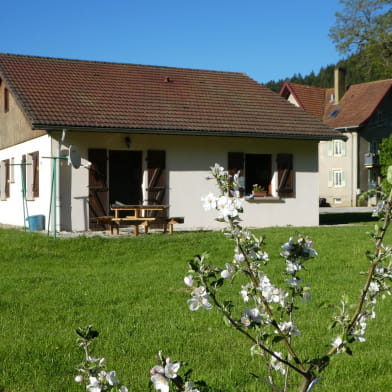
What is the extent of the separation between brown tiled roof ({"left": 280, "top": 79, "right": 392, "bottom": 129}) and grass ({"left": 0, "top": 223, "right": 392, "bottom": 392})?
30.2 m

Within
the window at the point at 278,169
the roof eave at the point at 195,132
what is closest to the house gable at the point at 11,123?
the roof eave at the point at 195,132

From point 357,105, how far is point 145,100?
A: 26573mm

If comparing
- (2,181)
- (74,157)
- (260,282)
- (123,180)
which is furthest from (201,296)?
(2,181)

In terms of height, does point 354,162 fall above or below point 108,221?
above

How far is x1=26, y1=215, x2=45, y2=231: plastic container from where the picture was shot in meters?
16.6

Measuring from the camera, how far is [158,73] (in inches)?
834

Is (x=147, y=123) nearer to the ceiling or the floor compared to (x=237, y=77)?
nearer to the floor

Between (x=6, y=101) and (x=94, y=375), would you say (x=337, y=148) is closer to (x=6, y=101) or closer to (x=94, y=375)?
(x=6, y=101)

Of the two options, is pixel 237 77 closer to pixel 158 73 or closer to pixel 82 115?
pixel 158 73

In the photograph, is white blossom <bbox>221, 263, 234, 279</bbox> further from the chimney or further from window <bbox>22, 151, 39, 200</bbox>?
the chimney

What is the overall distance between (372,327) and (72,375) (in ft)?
9.59

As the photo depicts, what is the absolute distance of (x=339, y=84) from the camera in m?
43.9

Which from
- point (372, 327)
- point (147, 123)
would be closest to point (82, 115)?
point (147, 123)

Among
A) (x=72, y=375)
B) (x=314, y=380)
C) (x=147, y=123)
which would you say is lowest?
(x=72, y=375)
